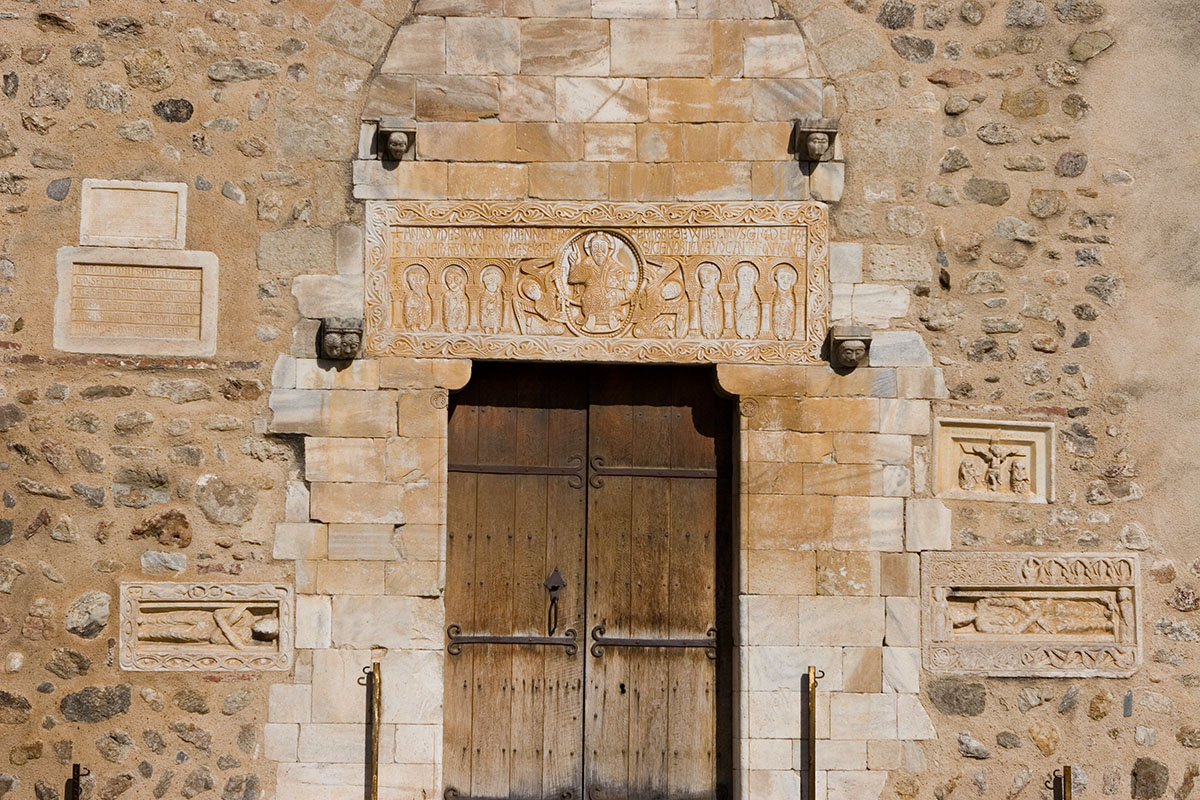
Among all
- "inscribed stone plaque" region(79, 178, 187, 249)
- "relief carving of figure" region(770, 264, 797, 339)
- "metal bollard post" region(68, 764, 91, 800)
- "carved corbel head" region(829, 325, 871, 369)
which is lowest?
"metal bollard post" region(68, 764, 91, 800)

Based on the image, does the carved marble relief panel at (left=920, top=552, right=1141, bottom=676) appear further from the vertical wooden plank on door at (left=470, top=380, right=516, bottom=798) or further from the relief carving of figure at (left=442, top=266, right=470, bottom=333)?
the relief carving of figure at (left=442, top=266, right=470, bottom=333)

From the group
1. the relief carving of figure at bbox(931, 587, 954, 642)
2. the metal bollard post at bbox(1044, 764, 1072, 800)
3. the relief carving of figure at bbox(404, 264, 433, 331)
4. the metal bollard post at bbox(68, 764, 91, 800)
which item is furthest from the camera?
the relief carving of figure at bbox(404, 264, 433, 331)

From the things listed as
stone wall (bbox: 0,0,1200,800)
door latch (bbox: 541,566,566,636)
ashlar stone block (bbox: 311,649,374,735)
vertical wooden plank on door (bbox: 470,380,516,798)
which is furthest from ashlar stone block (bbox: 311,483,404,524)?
door latch (bbox: 541,566,566,636)

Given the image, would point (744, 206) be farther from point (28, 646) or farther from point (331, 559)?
point (28, 646)

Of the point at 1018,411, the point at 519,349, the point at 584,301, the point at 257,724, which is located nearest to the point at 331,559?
the point at 257,724

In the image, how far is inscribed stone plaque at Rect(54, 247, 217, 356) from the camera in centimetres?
556

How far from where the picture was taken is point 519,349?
5.63 meters

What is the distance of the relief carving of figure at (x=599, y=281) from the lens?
5660 millimetres

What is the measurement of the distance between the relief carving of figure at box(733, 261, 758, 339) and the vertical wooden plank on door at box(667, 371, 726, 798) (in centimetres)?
31

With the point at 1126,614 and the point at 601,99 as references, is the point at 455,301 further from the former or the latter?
the point at 1126,614

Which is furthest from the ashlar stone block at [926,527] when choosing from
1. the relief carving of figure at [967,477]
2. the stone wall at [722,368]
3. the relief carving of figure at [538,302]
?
the relief carving of figure at [538,302]

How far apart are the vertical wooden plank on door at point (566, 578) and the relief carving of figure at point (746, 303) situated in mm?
762

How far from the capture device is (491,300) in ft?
18.6

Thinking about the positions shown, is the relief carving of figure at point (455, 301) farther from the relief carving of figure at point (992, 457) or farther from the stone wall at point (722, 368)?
the relief carving of figure at point (992, 457)
